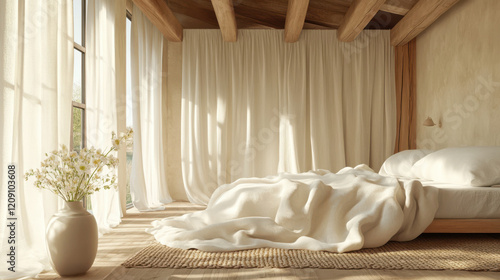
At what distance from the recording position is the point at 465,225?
10.7 feet

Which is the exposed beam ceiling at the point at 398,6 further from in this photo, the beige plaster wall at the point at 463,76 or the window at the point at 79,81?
the window at the point at 79,81

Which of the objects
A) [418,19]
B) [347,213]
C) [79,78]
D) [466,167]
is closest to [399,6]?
[418,19]

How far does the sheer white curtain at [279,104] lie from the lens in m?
6.48

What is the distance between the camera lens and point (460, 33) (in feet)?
15.8

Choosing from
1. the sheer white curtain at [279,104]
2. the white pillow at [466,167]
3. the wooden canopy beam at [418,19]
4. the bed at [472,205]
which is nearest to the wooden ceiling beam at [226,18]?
the sheer white curtain at [279,104]

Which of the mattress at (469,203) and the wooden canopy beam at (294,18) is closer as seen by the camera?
the mattress at (469,203)

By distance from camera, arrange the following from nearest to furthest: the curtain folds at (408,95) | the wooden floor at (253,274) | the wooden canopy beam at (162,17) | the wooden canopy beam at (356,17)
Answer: the wooden floor at (253,274) < the wooden canopy beam at (356,17) < the wooden canopy beam at (162,17) < the curtain folds at (408,95)

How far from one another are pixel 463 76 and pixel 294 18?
2.04 metres

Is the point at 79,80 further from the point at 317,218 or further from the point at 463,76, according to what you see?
the point at 463,76

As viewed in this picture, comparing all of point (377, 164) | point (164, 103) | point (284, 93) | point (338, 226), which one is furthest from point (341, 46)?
point (338, 226)

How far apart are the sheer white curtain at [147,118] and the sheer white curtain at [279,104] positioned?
0.41 metres

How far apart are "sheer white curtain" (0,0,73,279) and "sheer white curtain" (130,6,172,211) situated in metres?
2.06

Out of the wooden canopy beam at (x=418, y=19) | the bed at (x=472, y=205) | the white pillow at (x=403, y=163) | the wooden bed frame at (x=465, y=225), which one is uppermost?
the wooden canopy beam at (x=418, y=19)

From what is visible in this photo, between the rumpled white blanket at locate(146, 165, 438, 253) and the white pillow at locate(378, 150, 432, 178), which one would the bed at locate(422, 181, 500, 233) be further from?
the white pillow at locate(378, 150, 432, 178)
